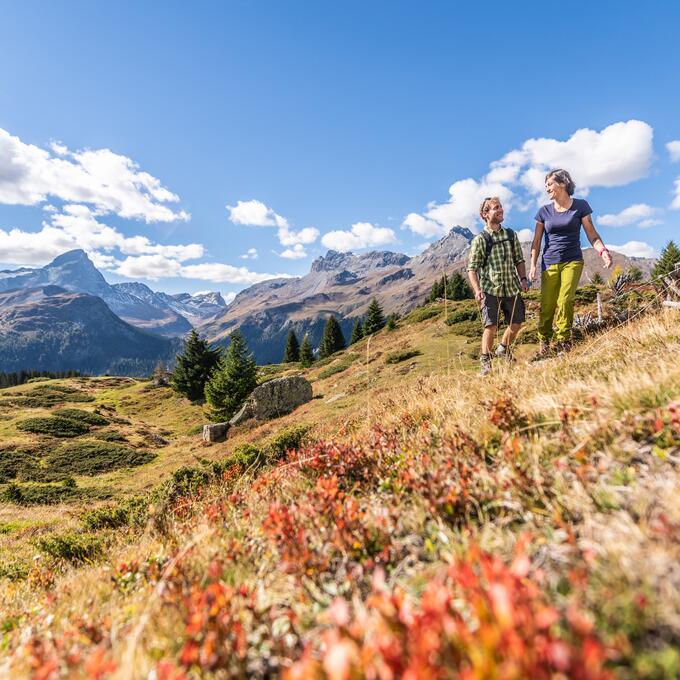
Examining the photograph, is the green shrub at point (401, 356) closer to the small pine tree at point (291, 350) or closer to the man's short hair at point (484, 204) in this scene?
the man's short hair at point (484, 204)

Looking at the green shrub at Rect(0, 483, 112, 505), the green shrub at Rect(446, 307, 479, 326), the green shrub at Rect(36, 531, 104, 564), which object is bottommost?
the green shrub at Rect(0, 483, 112, 505)

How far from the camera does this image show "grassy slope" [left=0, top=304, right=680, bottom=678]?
5.28 feet

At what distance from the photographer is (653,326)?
5.42 metres

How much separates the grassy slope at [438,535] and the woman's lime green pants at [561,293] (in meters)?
2.34

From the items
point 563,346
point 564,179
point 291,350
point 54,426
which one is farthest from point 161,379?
point 564,179

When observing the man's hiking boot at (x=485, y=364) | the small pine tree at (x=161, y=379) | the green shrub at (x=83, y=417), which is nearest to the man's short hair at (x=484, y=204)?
the man's hiking boot at (x=485, y=364)

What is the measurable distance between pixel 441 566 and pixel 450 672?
2.87ft

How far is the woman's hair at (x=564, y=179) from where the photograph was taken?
21.8ft

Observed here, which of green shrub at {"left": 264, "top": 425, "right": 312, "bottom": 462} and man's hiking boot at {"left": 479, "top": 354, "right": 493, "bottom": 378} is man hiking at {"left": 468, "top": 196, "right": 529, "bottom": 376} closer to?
man's hiking boot at {"left": 479, "top": 354, "right": 493, "bottom": 378}

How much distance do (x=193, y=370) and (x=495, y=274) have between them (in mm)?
45655

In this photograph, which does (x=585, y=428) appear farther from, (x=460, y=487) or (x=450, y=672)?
(x=450, y=672)

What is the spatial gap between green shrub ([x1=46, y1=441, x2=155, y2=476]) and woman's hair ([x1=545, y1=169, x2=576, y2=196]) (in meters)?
26.6

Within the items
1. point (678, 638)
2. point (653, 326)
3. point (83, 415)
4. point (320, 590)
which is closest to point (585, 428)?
point (678, 638)

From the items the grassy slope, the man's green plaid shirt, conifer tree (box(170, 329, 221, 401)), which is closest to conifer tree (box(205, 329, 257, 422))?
conifer tree (box(170, 329, 221, 401))
